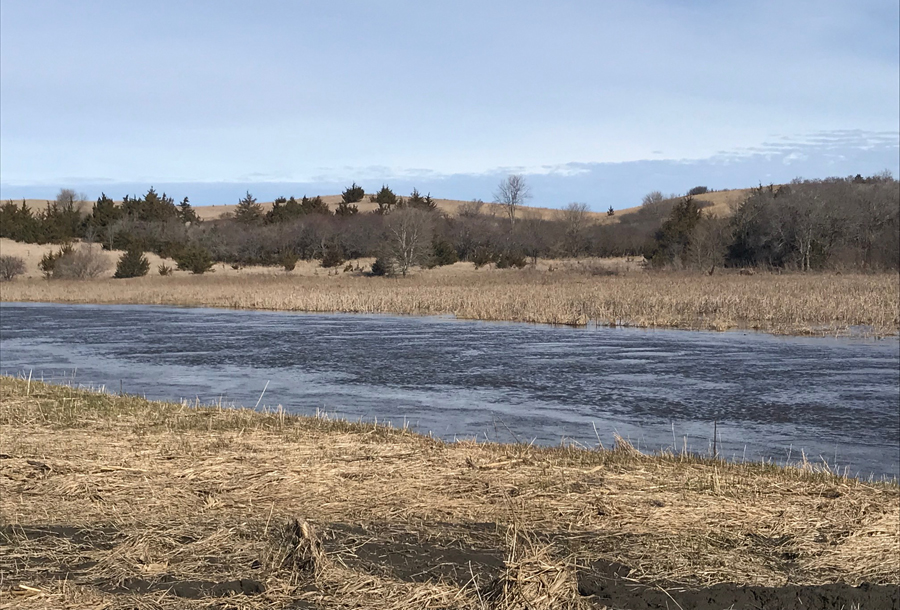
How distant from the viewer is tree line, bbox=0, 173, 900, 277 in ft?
183

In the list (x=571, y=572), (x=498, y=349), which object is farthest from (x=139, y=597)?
(x=498, y=349)

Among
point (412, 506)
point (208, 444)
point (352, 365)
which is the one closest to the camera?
point (412, 506)

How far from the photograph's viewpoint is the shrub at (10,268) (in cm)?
5841

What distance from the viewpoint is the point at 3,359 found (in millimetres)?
20906

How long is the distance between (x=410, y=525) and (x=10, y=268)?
5972 centimetres

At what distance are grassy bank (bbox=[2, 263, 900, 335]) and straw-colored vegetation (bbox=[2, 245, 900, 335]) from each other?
0.16 ft

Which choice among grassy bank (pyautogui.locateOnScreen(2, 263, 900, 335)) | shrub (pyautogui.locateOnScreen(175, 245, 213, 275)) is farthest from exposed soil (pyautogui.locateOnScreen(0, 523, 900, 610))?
shrub (pyautogui.locateOnScreen(175, 245, 213, 275))

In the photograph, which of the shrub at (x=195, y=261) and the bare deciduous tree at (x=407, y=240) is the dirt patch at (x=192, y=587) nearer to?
the bare deciduous tree at (x=407, y=240)

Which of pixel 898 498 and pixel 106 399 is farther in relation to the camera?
pixel 106 399

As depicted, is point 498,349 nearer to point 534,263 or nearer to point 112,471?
point 112,471

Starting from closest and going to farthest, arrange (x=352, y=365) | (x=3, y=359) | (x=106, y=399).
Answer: (x=106, y=399)
(x=352, y=365)
(x=3, y=359)

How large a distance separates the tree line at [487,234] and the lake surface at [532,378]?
30665 mm

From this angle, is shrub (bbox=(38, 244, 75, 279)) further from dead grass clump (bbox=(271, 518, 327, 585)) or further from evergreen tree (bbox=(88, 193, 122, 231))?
dead grass clump (bbox=(271, 518, 327, 585))

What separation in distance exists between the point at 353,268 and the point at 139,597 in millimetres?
56941
